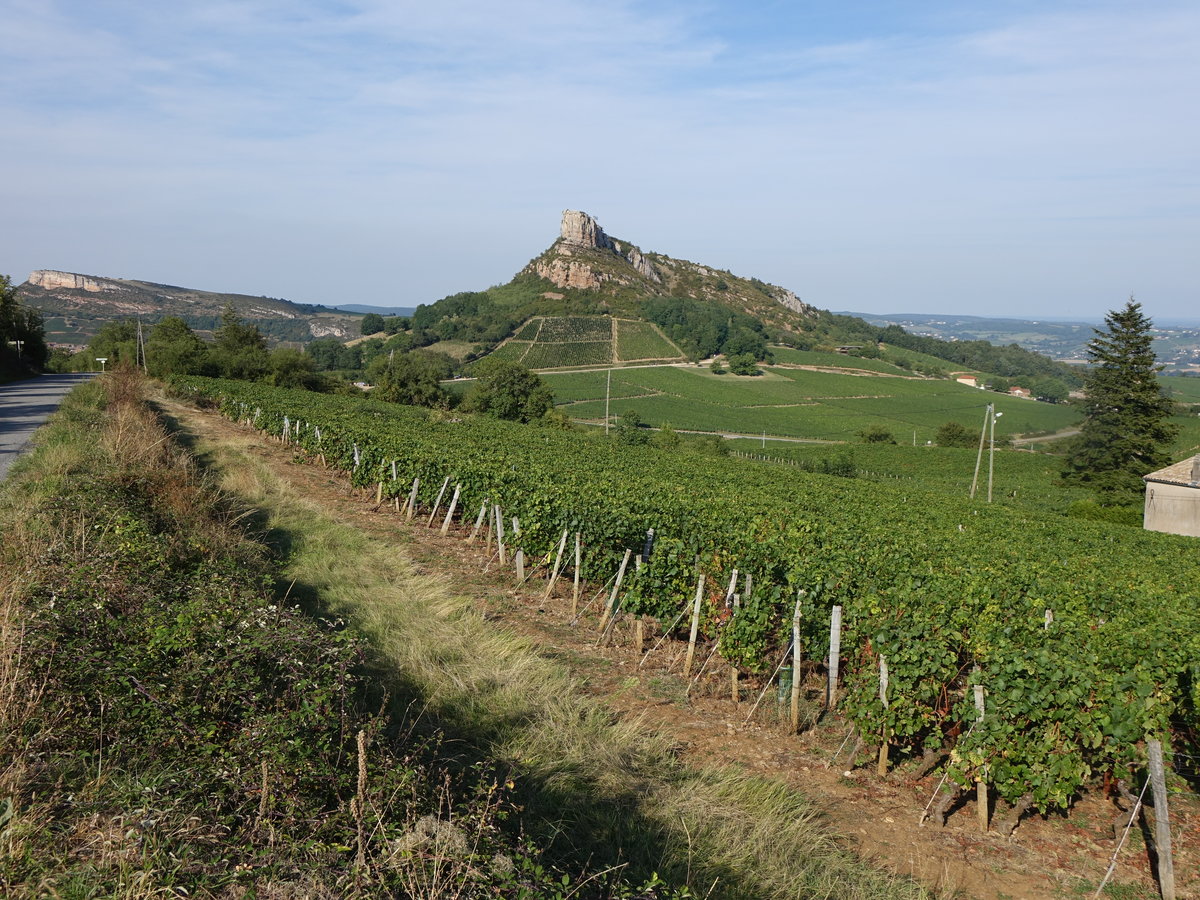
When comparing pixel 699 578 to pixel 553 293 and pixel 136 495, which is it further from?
pixel 553 293

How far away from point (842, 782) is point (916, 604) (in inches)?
93.4

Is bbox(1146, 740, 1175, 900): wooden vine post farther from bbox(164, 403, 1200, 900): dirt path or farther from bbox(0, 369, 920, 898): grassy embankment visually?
bbox(0, 369, 920, 898): grassy embankment

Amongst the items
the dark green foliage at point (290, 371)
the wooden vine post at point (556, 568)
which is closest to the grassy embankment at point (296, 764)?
the wooden vine post at point (556, 568)

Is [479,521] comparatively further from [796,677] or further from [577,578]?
[796,677]

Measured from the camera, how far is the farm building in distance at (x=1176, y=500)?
32844 mm

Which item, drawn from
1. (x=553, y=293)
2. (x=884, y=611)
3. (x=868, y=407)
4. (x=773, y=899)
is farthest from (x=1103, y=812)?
(x=553, y=293)

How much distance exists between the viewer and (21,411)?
26328mm

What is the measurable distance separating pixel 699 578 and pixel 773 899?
5040 mm

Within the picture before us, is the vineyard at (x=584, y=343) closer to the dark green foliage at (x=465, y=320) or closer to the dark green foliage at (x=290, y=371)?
the dark green foliage at (x=465, y=320)

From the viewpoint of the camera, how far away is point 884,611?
8875mm

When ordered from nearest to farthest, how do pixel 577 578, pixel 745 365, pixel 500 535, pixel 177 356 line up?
pixel 577 578, pixel 500 535, pixel 177 356, pixel 745 365

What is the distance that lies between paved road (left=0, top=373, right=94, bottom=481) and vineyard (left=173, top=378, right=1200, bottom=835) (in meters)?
7.64

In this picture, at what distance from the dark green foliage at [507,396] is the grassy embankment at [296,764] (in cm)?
5707

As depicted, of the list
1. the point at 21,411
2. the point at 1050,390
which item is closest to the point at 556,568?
the point at 21,411
